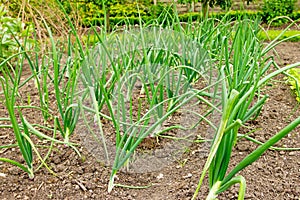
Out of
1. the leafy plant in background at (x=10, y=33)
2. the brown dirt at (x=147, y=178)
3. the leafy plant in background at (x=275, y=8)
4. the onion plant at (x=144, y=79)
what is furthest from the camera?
the leafy plant in background at (x=275, y=8)

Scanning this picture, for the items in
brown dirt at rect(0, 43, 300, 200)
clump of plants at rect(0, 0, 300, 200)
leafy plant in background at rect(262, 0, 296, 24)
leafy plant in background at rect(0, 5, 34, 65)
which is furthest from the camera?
leafy plant in background at rect(262, 0, 296, 24)

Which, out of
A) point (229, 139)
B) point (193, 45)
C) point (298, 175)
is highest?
point (193, 45)

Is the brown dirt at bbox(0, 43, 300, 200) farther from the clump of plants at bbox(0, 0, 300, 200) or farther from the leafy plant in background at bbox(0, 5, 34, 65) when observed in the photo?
the leafy plant in background at bbox(0, 5, 34, 65)

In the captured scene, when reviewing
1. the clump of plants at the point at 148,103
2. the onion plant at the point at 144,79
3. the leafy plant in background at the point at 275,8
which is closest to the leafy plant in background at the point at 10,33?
the clump of plants at the point at 148,103

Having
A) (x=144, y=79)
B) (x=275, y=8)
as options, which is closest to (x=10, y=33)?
(x=144, y=79)

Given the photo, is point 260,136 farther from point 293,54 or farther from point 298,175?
point 293,54

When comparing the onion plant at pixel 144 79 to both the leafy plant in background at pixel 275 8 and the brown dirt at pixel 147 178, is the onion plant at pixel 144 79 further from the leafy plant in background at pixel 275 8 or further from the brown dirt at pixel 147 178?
the leafy plant in background at pixel 275 8

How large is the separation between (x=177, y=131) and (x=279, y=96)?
3.43 feet

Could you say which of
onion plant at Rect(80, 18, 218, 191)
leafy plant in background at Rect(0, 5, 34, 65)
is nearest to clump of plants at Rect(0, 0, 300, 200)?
onion plant at Rect(80, 18, 218, 191)

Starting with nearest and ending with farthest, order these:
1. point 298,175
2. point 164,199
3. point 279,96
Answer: point 164,199 → point 298,175 → point 279,96

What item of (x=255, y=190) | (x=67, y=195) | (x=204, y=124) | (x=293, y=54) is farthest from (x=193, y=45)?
(x=293, y=54)

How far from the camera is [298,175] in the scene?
1782 millimetres

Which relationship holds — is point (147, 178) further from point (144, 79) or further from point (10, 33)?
point (10, 33)

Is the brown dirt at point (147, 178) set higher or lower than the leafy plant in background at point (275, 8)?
lower
